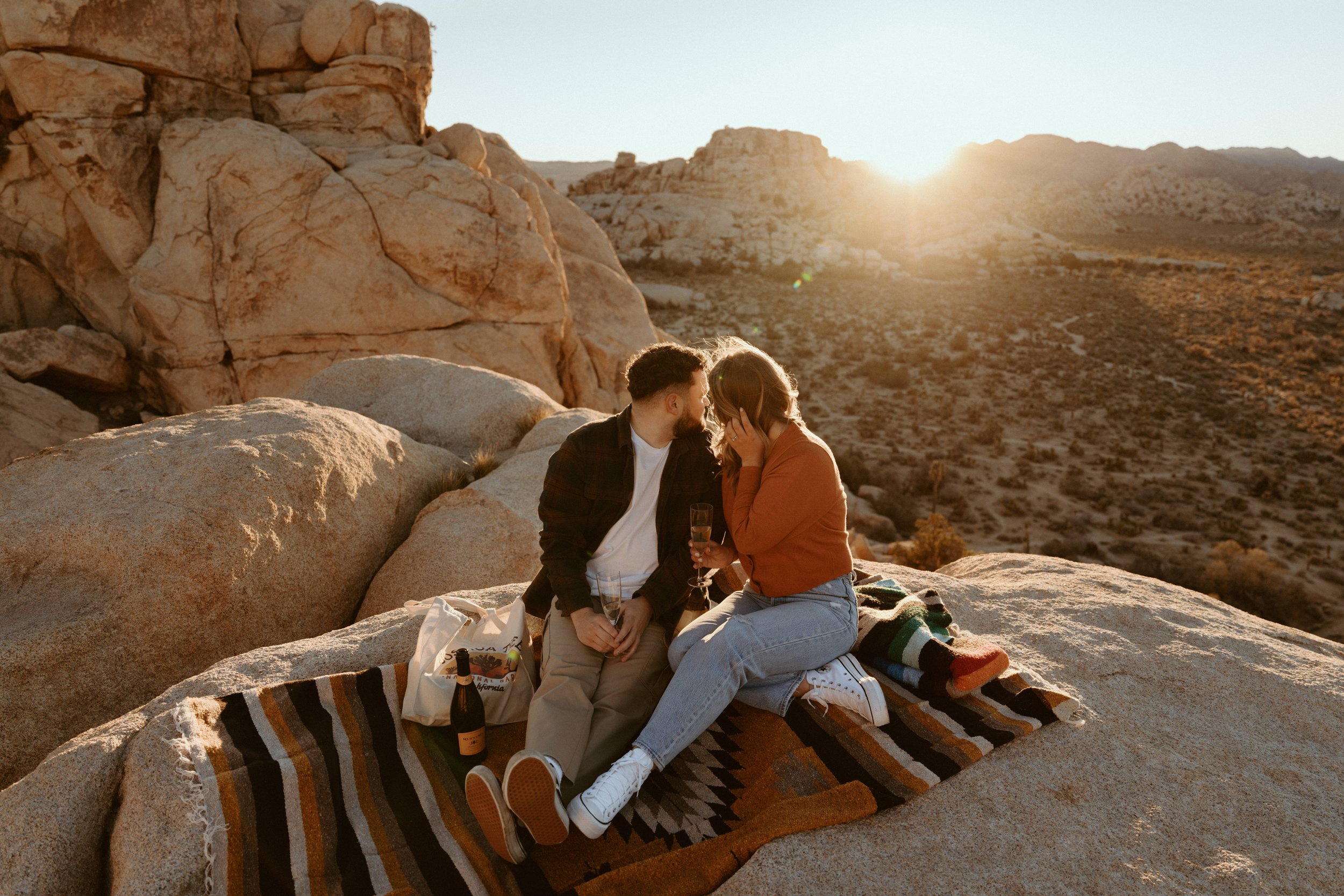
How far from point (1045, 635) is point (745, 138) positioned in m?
59.2

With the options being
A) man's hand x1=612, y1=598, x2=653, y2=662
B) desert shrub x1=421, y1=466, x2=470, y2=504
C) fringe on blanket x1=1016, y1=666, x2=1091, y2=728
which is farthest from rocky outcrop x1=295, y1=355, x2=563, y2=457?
fringe on blanket x1=1016, y1=666, x2=1091, y2=728

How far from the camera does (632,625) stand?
3930 millimetres

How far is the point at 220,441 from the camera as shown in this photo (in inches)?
232

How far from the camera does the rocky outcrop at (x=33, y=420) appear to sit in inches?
416

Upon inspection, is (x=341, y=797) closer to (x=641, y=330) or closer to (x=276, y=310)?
(x=276, y=310)

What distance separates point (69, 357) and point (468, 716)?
12.7 meters

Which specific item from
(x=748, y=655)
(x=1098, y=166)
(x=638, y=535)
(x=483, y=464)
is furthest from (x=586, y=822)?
(x=1098, y=166)

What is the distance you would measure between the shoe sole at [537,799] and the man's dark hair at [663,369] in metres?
1.92

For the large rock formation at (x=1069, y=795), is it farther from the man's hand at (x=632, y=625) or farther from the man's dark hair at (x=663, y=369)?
the man's dark hair at (x=663, y=369)

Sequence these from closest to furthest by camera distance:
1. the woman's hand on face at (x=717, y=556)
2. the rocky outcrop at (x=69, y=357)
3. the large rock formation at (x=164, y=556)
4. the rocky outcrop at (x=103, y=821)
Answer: the rocky outcrop at (x=103, y=821) → the woman's hand on face at (x=717, y=556) → the large rock formation at (x=164, y=556) → the rocky outcrop at (x=69, y=357)

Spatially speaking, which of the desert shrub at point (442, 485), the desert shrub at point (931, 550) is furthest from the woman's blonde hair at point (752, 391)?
the desert shrub at point (931, 550)

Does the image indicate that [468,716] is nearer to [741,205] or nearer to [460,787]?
[460,787]

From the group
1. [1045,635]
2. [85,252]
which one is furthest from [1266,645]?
[85,252]

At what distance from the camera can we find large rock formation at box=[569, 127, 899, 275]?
140ft
